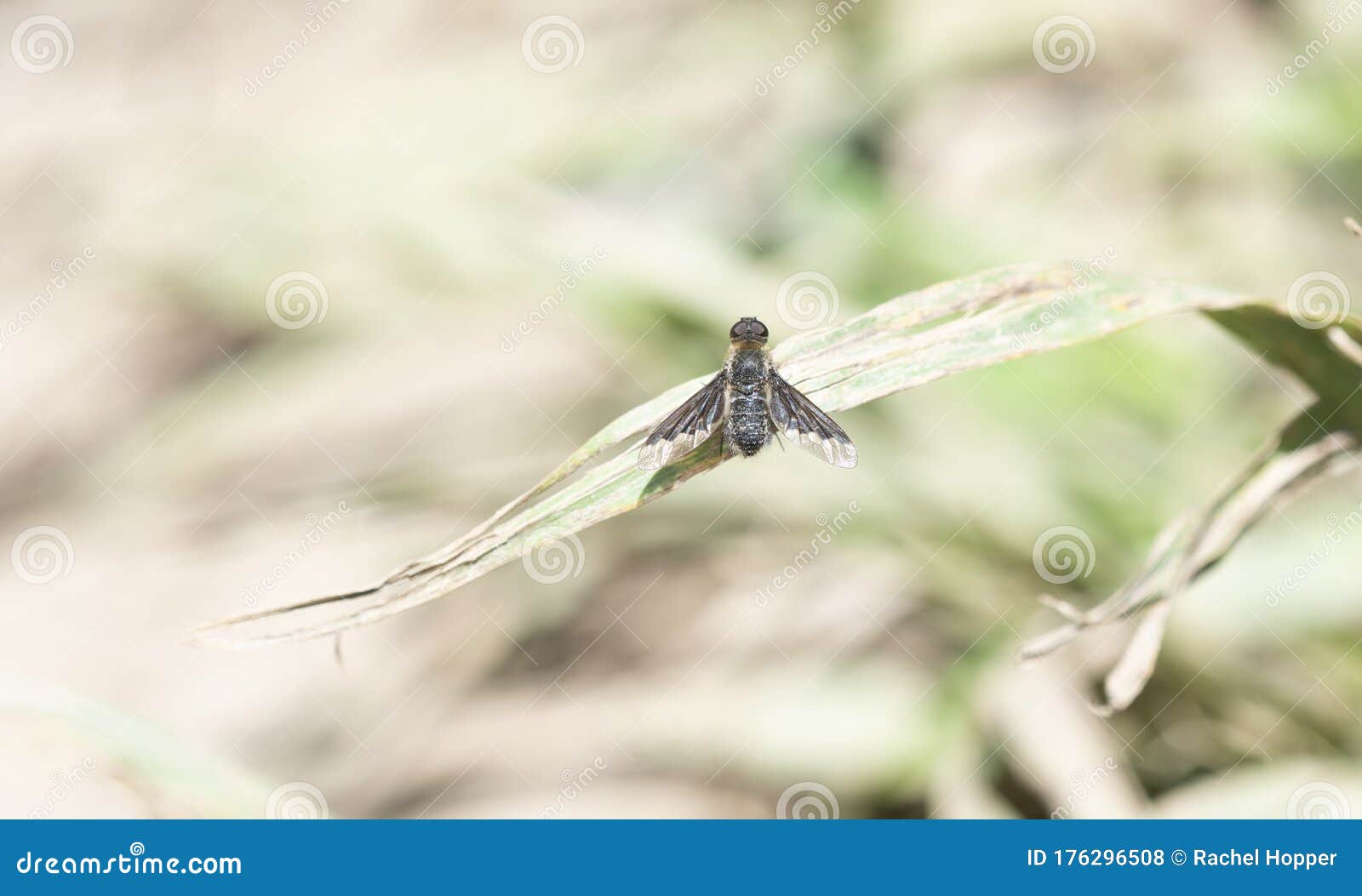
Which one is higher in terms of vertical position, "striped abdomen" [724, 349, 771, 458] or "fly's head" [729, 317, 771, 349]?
"fly's head" [729, 317, 771, 349]

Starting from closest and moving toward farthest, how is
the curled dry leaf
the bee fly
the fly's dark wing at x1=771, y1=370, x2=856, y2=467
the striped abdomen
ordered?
the curled dry leaf
the bee fly
the striped abdomen
the fly's dark wing at x1=771, y1=370, x2=856, y2=467

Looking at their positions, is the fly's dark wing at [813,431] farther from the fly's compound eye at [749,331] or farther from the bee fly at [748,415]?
the fly's compound eye at [749,331]

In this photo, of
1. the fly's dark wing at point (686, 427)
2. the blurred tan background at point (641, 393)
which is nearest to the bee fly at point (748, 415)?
the fly's dark wing at point (686, 427)

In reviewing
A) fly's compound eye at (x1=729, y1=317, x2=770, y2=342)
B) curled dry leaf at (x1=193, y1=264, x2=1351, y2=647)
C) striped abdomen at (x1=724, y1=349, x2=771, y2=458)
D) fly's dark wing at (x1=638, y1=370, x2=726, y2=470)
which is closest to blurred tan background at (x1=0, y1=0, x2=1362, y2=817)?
fly's compound eye at (x1=729, y1=317, x2=770, y2=342)

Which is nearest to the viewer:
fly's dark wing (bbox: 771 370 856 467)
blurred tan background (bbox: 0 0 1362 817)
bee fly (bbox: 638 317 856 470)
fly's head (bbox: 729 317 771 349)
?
bee fly (bbox: 638 317 856 470)

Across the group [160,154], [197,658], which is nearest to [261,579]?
[197,658]

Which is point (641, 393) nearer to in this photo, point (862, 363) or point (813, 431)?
point (813, 431)

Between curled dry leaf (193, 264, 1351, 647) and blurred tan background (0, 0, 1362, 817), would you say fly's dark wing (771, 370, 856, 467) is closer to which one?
curled dry leaf (193, 264, 1351, 647)
